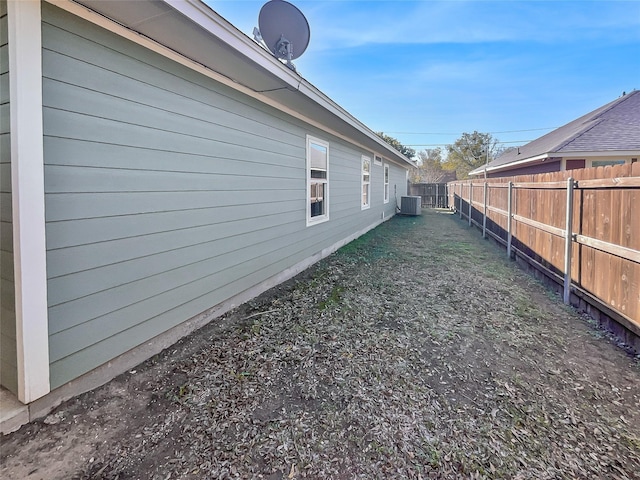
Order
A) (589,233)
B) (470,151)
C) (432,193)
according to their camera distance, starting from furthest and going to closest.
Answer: (470,151), (432,193), (589,233)

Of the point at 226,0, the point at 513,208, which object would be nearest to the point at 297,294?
the point at 226,0

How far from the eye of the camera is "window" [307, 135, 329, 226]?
18.6 feet

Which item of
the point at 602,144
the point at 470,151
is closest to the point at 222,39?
the point at 602,144

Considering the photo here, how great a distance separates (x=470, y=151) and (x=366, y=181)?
105ft

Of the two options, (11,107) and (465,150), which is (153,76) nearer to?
(11,107)

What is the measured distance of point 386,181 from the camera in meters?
13.2

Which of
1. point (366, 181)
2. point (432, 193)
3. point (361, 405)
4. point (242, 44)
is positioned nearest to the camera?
point (361, 405)

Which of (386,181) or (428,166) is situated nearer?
(386,181)

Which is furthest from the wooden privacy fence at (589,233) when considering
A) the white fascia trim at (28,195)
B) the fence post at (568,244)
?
the white fascia trim at (28,195)

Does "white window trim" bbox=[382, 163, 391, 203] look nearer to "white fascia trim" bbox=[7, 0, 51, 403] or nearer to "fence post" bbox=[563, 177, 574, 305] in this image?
"fence post" bbox=[563, 177, 574, 305]

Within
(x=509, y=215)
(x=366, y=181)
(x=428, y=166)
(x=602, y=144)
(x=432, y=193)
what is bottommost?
(x=509, y=215)

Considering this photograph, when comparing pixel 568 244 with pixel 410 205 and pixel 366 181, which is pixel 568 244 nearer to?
pixel 366 181

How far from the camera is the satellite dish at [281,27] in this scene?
4.23m

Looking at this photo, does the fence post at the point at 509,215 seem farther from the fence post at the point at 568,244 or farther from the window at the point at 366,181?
the window at the point at 366,181
